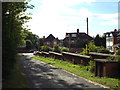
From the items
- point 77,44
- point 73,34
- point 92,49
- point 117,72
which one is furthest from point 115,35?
point 117,72

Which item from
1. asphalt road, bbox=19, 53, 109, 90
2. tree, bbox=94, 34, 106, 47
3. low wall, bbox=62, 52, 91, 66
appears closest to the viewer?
asphalt road, bbox=19, 53, 109, 90

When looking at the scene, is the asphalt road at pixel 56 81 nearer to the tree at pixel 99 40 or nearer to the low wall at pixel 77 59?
the low wall at pixel 77 59

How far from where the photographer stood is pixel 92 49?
56.7 ft

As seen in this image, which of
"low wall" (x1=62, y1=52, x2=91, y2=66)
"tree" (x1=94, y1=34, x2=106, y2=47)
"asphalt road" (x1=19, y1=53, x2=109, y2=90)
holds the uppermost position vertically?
"tree" (x1=94, y1=34, x2=106, y2=47)

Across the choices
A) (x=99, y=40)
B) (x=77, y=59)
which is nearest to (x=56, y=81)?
(x=77, y=59)

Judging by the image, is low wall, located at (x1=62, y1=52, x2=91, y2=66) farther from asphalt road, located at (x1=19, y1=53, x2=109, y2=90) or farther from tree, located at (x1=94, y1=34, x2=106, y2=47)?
tree, located at (x1=94, y1=34, x2=106, y2=47)

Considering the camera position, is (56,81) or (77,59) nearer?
(56,81)

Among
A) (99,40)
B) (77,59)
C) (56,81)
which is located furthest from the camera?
(99,40)

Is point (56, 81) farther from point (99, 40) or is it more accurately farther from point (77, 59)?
point (99, 40)

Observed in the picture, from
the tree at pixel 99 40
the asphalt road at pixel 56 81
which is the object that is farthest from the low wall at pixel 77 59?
the tree at pixel 99 40

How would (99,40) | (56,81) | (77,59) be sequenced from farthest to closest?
(99,40)
(77,59)
(56,81)

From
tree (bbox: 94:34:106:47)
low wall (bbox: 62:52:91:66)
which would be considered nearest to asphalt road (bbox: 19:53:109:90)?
low wall (bbox: 62:52:91:66)

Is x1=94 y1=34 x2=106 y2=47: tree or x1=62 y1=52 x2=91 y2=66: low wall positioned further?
x1=94 y1=34 x2=106 y2=47: tree

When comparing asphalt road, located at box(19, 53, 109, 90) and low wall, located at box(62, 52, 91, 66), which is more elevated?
low wall, located at box(62, 52, 91, 66)
